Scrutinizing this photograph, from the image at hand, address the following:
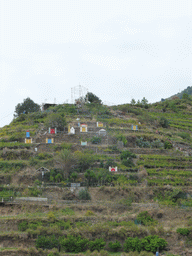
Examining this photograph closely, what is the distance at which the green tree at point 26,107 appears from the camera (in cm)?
5609

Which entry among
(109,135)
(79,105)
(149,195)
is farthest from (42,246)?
(79,105)

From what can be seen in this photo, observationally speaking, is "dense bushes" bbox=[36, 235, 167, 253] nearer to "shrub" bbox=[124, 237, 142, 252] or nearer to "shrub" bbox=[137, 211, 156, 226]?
"shrub" bbox=[124, 237, 142, 252]

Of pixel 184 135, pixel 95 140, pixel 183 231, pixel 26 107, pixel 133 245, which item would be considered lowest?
pixel 133 245

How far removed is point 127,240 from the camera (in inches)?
1035

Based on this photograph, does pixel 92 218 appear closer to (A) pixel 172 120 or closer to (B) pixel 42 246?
(B) pixel 42 246

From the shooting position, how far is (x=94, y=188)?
33.3 meters

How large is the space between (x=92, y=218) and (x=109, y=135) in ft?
52.7

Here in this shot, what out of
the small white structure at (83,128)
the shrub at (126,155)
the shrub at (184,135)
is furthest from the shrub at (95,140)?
the shrub at (184,135)

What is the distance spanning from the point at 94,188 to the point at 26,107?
26.7 m

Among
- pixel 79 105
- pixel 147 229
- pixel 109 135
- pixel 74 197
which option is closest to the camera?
pixel 147 229

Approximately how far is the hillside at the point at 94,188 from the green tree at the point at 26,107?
19.4 feet

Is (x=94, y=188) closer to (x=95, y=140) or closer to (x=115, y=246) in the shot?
(x=115, y=246)

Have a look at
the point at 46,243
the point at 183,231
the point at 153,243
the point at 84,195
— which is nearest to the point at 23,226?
the point at 46,243

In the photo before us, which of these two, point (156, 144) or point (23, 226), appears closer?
point (23, 226)
